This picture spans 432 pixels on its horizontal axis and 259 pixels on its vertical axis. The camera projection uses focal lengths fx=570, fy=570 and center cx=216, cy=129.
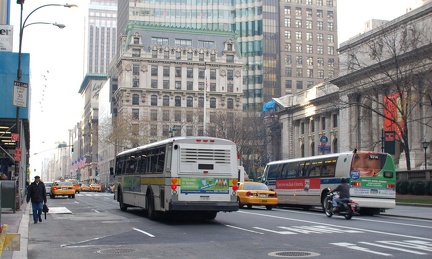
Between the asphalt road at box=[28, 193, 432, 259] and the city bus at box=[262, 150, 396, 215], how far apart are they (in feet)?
21.4

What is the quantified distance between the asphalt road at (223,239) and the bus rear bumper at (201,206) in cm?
59

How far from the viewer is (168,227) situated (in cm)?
1883

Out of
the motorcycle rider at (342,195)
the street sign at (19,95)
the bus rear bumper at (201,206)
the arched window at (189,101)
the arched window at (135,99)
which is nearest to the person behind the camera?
the bus rear bumper at (201,206)

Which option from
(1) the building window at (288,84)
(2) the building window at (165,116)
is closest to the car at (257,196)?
(2) the building window at (165,116)

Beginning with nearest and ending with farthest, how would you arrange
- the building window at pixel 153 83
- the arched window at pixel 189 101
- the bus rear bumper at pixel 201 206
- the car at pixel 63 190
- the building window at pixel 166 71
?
1. the bus rear bumper at pixel 201 206
2. the car at pixel 63 190
3. the building window at pixel 153 83
4. the arched window at pixel 189 101
5. the building window at pixel 166 71

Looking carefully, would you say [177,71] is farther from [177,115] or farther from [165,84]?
[177,115]

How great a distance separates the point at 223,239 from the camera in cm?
1510

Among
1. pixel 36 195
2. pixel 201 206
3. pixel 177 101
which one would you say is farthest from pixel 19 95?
pixel 177 101

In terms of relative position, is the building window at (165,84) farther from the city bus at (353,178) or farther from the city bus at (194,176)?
the city bus at (194,176)

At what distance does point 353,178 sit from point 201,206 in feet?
30.9

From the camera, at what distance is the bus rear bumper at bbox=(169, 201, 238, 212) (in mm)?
19266

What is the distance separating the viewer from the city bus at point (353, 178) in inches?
1030

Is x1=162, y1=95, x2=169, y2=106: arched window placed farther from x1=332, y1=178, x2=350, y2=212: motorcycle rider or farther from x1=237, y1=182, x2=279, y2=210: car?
x1=332, y1=178, x2=350, y2=212: motorcycle rider

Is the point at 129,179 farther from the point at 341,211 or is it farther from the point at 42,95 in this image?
the point at 42,95
